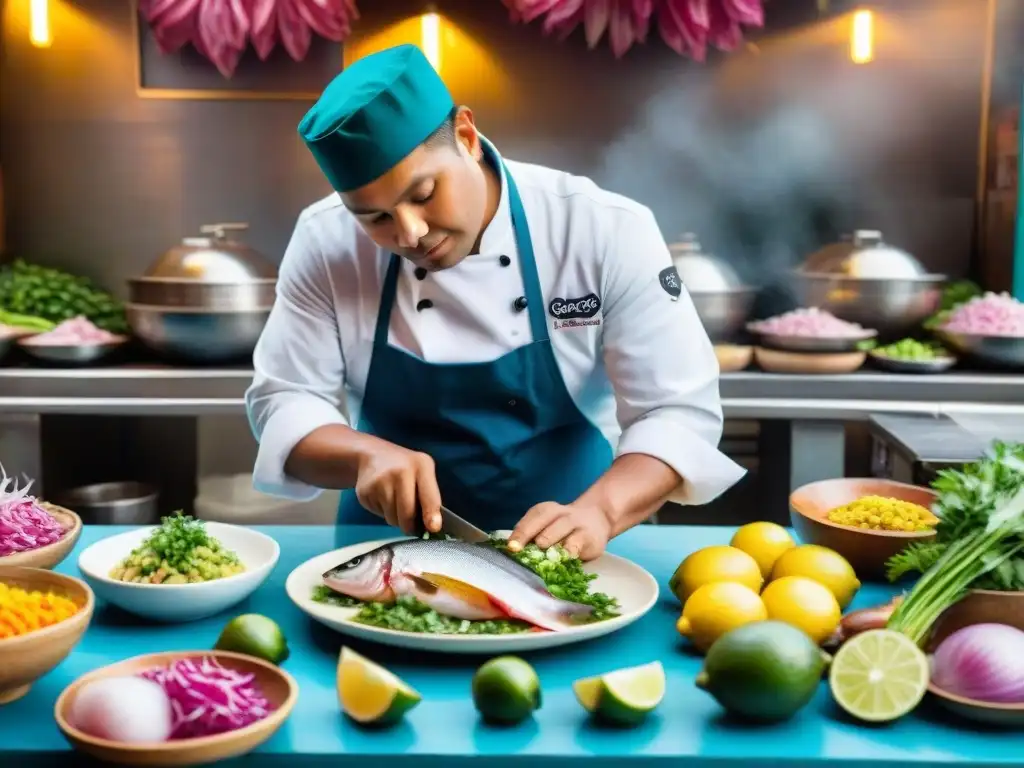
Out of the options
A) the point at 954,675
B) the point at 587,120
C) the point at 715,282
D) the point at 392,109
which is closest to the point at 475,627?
the point at 954,675

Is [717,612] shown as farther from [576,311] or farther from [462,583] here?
[576,311]

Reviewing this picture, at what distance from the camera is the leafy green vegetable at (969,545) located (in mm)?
1302

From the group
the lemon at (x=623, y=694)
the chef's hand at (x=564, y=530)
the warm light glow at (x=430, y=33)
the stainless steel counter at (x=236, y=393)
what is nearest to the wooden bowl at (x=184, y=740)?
the lemon at (x=623, y=694)

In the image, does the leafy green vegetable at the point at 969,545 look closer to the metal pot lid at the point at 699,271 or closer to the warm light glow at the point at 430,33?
the metal pot lid at the point at 699,271

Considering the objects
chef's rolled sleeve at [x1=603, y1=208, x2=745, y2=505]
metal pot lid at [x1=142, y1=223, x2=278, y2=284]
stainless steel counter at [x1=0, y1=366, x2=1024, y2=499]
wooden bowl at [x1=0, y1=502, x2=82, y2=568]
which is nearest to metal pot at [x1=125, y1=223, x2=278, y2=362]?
metal pot lid at [x1=142, y1=223, x2=278, y2=284]

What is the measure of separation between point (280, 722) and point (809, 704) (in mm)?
603

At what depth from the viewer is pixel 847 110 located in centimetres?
385

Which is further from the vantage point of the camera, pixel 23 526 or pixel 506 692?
pixel 23 526

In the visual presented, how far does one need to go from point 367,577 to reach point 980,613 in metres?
0.78

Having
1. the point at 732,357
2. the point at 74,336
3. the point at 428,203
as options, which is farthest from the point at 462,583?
the point at 74,336

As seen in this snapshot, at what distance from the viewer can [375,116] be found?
162cm

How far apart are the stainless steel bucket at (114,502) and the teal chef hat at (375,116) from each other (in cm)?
208

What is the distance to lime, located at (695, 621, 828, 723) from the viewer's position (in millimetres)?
1138

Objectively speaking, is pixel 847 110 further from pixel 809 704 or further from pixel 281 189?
pixel 809 704
